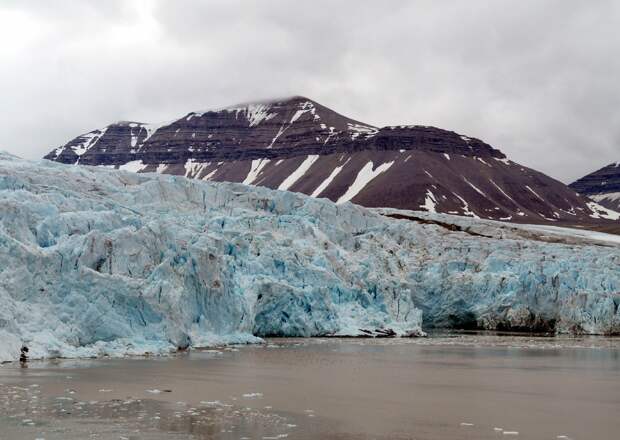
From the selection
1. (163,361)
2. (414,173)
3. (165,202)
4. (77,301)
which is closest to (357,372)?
(163,361)

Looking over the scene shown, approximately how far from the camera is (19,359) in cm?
1509

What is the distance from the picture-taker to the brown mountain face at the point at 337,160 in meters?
129

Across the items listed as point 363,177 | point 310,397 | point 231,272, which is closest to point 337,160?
point 363,177

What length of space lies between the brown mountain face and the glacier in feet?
279

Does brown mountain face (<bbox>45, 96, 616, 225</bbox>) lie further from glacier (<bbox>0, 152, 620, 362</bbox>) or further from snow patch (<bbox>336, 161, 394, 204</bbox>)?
glacier (<bbox>0, 152, 620, 362</bbox>)

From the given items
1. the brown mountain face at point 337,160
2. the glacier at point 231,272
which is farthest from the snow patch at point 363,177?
the glacier at point 231,272

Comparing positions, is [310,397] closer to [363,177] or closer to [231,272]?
[231,272]

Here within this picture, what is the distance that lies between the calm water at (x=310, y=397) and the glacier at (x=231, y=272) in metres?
1.55

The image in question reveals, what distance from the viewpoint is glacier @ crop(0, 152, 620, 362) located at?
1711 cm

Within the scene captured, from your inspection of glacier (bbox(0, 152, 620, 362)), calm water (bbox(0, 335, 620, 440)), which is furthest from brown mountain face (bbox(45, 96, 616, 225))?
calm water (bbox(0, 335, 620, 440))

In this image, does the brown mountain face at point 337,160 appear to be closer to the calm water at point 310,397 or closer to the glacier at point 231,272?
the glacier at point 231,272

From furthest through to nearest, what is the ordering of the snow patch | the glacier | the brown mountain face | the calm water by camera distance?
the snow patch → the brown mountain face → the glacier → the calm water

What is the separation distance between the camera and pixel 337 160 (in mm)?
149000

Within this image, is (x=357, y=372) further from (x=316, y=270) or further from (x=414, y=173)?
(x=414, y=173)
